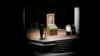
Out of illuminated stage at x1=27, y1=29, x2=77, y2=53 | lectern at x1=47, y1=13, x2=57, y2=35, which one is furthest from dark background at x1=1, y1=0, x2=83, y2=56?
lectern at x1=47, y1=13, x2=57, y2=35

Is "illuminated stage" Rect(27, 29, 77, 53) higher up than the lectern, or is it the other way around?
the lectern

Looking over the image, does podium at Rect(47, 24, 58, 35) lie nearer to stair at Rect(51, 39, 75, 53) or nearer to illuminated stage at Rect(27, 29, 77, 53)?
illuminated stage at Rect(27, 29, 77, 53)

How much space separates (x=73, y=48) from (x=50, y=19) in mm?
3477

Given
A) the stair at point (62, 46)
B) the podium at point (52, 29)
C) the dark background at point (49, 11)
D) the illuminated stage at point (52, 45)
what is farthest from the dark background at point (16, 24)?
the dark background at point (49, 11)

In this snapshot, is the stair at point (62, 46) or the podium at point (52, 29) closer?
the stair at point (62, 46)

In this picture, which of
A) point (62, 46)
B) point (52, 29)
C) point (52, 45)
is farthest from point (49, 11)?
point (52, 45)

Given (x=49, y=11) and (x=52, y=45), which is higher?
(x=49, y=11)

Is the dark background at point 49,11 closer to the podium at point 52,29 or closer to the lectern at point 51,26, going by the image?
the lectern at point 51,26

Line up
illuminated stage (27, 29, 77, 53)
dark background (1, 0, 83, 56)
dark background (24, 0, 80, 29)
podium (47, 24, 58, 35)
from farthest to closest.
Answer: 1. dark background (24, 0, 80, 29)
2. podium (47, 24, 58, 35)
3. dark background (1, 0, 83, 56)
4. illuminated stage (27, 29, 77, 53)

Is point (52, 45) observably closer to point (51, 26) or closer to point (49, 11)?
point (51, 26)

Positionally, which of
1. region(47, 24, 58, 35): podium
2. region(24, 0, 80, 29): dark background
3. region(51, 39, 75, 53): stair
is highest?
region(24, 0, 80, 29): dark background

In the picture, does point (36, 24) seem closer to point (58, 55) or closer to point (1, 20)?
point (1, 20)

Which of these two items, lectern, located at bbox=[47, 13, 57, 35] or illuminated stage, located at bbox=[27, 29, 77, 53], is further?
lectern, located at bbox=[47, 13, 57, 35]

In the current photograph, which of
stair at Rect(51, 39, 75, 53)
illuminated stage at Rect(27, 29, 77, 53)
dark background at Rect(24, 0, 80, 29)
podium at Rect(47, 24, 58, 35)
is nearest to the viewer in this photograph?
illuminated stage at Rect(27, 29, 77, 53)
